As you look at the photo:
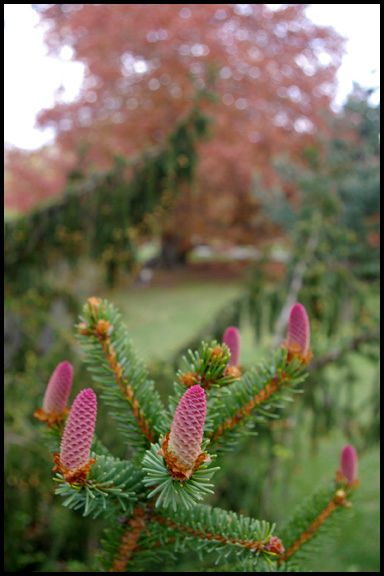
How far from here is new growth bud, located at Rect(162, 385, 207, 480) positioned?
1.85ft

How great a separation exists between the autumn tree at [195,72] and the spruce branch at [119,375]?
327 inches

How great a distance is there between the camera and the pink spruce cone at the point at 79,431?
59cm

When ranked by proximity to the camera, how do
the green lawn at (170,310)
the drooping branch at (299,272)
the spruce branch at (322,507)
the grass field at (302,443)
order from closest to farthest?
the spruce branch at (322,507), the drooping branch at (299,272), the grass field at (302,443), the green lawn at (170,310)

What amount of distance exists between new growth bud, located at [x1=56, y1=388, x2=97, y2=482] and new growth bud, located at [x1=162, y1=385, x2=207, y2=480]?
3.2 inches

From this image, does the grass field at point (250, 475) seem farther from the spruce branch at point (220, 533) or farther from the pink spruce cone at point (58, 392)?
the spruce branch at point (220, 533)

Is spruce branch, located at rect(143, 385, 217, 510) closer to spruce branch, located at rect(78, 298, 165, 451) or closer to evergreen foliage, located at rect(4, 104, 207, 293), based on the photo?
spruce branch, located at rect(78, 298, 165, 451)

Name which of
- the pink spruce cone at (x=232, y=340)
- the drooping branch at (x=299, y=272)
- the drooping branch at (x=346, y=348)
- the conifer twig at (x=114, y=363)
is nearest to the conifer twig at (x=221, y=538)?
the conifer twig at (x=114, y=363)

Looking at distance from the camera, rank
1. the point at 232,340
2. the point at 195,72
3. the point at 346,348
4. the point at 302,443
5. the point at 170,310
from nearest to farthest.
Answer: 1. the point at 232,340
2. the point at 346,348
3. the point at 302,443
4. the point at 195,72
5. the point at 170,310

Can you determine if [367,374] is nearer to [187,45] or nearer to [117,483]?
[187,45]

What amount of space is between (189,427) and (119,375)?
0.25 m

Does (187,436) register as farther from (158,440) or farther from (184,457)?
(158,440)

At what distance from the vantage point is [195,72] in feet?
29.0

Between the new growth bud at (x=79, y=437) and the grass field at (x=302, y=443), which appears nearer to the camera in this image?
the new growth bud at (x=79, y=437)

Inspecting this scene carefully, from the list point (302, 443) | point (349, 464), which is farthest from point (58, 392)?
point (302, 443)
